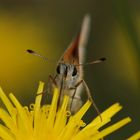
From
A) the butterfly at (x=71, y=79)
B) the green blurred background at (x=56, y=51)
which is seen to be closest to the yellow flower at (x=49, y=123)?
the butterfly at (x=71, y=79)

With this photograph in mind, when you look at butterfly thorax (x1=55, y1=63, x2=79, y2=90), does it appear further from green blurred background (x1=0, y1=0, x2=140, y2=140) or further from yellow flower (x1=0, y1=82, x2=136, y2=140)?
green blurred background (x1=0, y1=0, x2=140, y2=140)

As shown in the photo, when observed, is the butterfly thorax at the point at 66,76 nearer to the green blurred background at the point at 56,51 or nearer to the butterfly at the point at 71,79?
the butterfly at the point at 71,79

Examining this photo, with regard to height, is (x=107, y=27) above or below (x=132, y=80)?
above

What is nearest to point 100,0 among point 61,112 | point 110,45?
point 110,45

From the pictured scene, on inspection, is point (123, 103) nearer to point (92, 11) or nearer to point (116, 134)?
point (116, 134)

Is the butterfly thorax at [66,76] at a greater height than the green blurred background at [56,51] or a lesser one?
lesser

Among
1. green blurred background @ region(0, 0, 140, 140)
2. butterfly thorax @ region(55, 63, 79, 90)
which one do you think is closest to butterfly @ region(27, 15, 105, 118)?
butterfly thorax @ region(55, 63, 79, 90)
